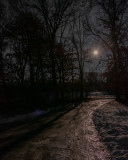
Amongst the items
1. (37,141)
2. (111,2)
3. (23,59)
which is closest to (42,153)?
(37,141)

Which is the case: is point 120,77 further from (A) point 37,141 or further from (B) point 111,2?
(A) point 37,141

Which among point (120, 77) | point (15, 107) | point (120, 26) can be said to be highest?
point (120, 26)

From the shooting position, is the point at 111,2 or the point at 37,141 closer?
the point at 37,141

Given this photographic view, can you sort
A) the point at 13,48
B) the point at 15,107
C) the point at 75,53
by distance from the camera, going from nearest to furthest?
the point at 15,107, the point at 13,48, the point at 75,53

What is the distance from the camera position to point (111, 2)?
15133mm

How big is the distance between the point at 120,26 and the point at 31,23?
12.7 meters

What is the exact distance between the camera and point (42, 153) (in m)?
3.83

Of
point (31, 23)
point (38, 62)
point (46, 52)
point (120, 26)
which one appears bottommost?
point (38, 62)

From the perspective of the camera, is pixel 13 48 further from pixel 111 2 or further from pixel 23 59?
pixel 111 2

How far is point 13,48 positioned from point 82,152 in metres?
20.1

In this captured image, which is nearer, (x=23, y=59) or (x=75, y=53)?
(x=23, y=59)

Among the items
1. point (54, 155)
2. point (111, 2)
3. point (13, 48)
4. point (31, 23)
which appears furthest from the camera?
point (13, 48)

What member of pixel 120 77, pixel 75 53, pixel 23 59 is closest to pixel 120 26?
pixel 120 77

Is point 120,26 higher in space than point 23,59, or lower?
higher
